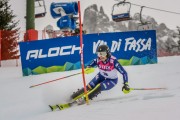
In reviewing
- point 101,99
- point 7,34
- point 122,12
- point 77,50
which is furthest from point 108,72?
point 122,12

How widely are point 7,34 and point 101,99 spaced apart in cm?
1001

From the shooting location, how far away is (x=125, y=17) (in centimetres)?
1995

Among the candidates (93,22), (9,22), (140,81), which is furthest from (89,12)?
(140,81)

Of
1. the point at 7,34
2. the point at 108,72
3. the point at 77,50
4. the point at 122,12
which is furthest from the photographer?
the point at 122,12

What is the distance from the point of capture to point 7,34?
50.7ft

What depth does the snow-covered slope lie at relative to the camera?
14.3ft

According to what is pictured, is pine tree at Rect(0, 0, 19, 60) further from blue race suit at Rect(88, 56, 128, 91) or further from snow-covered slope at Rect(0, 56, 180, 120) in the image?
blue race suit at Rect(88, 56, 128, 91)

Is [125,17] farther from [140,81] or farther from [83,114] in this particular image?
[83,114]

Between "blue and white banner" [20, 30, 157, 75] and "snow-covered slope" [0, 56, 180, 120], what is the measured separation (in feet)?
2.09

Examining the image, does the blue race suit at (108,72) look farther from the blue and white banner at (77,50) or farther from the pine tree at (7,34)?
the pine tree at (7,34)

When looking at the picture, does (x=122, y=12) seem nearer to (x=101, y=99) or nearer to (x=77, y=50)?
(x=77, y=50)

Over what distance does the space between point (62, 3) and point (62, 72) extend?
3.60m

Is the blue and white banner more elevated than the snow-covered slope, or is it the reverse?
the blue and white banner

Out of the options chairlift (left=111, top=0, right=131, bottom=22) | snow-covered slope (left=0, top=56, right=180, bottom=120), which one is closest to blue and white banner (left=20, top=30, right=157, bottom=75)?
snow-covered slope (left=0, top=56, right=180, bottom=120)
